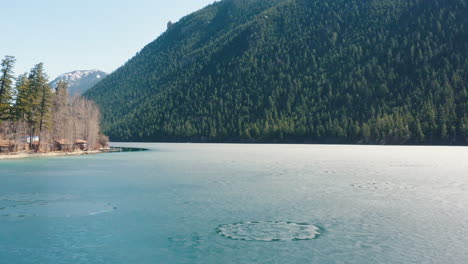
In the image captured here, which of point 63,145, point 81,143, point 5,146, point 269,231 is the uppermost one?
point 81,143

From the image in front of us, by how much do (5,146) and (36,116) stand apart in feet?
30.7

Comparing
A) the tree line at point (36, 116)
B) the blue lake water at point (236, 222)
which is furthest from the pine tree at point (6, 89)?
the blue lake water at point (236, 222)

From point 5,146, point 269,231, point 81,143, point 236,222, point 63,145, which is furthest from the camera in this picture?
point 81,143

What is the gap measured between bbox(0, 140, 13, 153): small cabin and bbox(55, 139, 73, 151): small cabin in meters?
13.0

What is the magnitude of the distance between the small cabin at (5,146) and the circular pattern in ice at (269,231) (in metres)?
80.7

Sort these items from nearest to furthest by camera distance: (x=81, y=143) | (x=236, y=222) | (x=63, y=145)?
(x=236, y=222), (x=63, y=145), (x=81, y=143)

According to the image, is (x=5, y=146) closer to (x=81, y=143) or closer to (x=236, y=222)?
(x=81, y=143)

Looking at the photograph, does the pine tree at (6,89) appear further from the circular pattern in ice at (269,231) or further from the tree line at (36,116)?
the circular pattern in ice at (269,231)

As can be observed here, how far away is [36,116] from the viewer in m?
93.1

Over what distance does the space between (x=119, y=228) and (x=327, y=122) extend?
177281 mm

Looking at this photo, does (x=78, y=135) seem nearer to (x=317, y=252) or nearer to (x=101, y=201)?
(x=101, y=201)

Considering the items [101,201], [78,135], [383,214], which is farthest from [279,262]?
[78,135]

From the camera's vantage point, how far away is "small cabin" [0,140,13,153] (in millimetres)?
87250

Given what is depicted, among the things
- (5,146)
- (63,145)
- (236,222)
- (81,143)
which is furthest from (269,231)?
(81,143)
